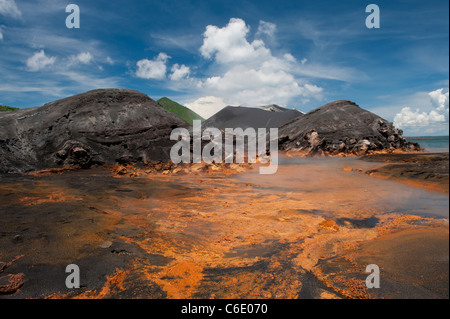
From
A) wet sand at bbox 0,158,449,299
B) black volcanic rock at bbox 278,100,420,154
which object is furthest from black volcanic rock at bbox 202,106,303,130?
wet sand at bbox 0,158,449,299

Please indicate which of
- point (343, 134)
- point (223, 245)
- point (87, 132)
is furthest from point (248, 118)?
point (223, 245)

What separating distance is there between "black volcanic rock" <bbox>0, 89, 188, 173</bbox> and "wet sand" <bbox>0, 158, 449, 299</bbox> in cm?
568

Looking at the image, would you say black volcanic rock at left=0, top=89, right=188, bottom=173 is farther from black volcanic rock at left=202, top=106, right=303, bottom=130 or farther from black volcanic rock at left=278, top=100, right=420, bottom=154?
black volcanic rock at left=202, top=106, right=303, bottom=130

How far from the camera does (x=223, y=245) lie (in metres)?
3.45

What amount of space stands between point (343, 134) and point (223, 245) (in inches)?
716

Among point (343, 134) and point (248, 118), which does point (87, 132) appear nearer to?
point (343, 134)

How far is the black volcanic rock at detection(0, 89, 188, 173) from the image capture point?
34.2 feet

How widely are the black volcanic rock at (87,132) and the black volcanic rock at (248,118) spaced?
23.5 meters

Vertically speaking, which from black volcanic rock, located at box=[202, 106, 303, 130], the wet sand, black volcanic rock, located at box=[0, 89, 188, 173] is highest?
black volcanic rock, located at box=[202, 106, 303, 130]

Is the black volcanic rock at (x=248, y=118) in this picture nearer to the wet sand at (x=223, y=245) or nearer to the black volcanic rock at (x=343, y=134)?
the black volcanic rock at (x=343, y=134)

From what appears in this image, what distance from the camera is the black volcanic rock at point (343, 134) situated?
17.8m

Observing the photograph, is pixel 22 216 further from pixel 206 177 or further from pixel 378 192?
pixel 378 192

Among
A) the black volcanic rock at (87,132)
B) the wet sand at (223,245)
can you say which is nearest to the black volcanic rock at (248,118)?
the black volcanic rock at (87,132)

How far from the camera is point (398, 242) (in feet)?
8.73
